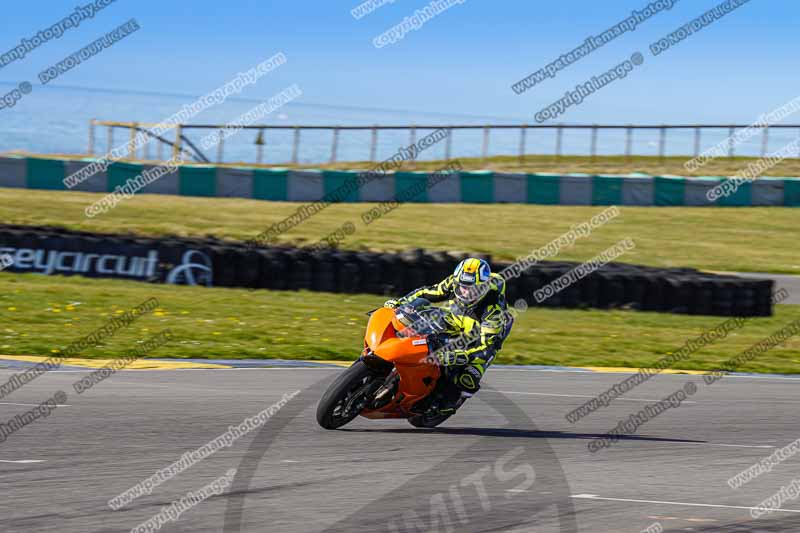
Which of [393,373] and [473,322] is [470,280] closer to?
[473,322]

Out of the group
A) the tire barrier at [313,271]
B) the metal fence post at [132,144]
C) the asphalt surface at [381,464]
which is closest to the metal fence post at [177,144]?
the metal fence post at [132,144]

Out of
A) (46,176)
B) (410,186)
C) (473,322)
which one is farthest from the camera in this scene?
(410,186)

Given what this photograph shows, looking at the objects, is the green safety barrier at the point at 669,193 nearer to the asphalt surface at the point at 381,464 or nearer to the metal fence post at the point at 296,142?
the metal fence post at the point at 296,142

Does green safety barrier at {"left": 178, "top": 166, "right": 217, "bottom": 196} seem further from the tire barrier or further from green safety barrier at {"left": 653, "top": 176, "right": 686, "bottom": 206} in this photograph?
green safety barrier at {"left": 653, "top": 176, "right": 686, "bottom": 206}

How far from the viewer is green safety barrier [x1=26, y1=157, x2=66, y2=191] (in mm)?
31641

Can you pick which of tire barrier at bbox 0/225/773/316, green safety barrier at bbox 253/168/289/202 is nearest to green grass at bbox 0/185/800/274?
green safety barrier at bbox 253/168/289/202

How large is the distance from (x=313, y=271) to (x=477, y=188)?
47.7 feet

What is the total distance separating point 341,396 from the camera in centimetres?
912

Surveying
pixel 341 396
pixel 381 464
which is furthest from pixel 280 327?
pixel 381 464

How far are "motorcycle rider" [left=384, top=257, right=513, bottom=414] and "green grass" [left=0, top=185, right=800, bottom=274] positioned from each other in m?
16.0

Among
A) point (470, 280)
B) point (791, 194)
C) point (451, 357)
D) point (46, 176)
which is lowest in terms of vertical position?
point (451, 357)

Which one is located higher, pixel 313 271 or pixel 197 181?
pixel 197 181

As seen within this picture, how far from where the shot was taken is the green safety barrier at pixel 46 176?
3164cm

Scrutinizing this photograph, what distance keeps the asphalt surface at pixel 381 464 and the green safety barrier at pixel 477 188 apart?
71.9 ft
